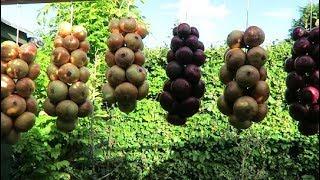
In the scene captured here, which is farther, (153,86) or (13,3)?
(153,86)

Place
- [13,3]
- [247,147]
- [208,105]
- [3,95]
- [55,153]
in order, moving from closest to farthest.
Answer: [3,95], [13,3], [55,153], [247,147], [208,105]

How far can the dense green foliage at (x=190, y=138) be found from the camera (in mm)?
6266

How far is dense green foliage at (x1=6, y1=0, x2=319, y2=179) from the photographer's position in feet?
20.6

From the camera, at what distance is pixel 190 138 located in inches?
263

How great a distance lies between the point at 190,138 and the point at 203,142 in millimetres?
175

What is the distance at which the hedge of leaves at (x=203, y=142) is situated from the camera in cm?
626

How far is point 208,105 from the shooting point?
6.60m

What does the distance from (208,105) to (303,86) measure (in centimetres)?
385

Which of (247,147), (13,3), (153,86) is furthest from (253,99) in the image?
(153,86)

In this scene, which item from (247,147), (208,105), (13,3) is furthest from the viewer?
(208,105)

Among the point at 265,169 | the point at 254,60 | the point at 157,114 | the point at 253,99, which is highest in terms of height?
the point at 254,60

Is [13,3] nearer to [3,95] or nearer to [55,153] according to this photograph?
[3,95]

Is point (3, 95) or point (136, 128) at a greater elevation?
point (3, 95)

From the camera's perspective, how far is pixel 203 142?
662cm
